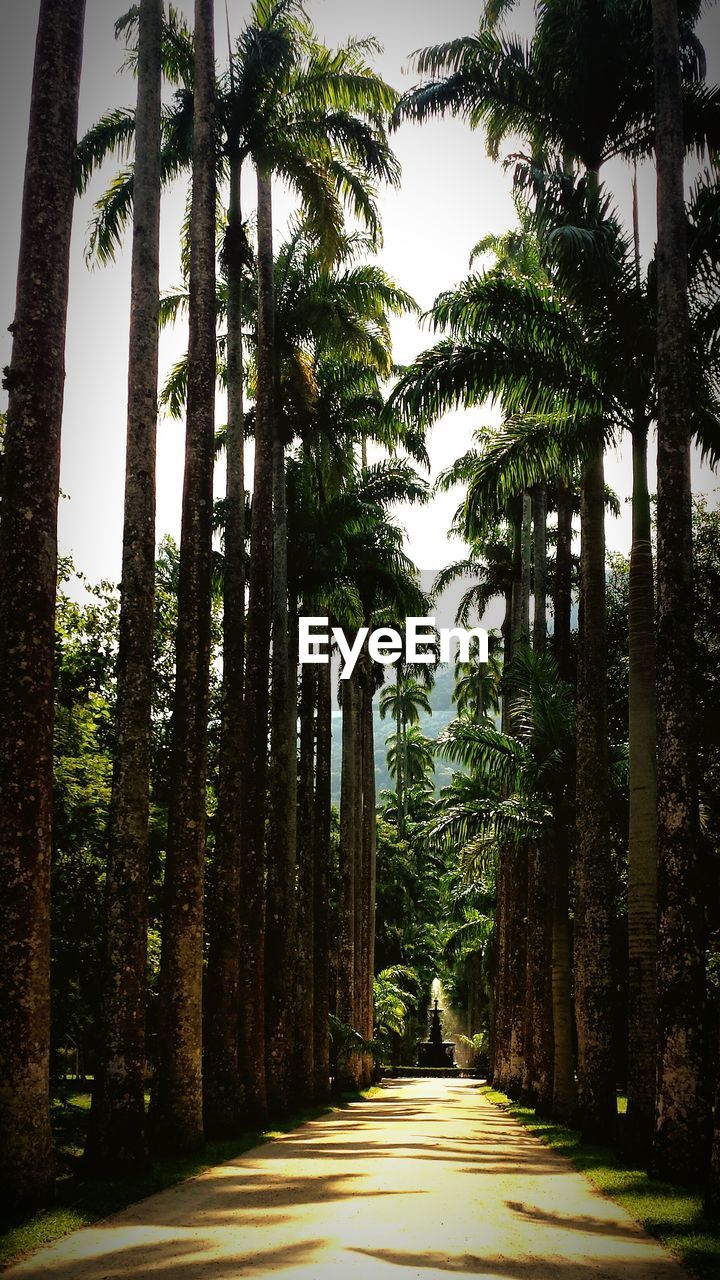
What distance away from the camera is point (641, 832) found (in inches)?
581

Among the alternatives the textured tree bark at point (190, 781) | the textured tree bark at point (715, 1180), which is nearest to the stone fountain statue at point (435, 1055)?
the textured tree bark at point (190, 781)

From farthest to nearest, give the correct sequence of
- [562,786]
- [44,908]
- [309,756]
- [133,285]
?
[309,756] < [562,786] < [133,285] < [44,908]

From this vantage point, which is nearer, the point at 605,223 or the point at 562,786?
the point at 605,223

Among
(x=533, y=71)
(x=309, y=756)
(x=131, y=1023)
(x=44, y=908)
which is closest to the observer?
(x=44, y=908)

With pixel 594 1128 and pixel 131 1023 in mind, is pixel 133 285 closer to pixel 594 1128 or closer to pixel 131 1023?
pixel 131 1023

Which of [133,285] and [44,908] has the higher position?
[133,285]

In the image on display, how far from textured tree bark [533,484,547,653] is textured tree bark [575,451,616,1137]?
10323 millimetres

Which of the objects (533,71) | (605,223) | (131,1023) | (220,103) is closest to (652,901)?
(131,1023)

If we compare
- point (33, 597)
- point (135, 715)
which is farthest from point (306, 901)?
point (33, 597)

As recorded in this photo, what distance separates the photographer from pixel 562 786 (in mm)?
22547

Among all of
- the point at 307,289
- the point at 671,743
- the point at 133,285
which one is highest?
the point at 307,289

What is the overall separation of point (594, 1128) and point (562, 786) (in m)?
7.63

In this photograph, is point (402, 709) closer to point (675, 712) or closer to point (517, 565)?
point (517, 565)

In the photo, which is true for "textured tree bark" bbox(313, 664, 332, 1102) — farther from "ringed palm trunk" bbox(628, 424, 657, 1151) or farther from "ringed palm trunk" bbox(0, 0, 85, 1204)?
"ringed palm trunk" bbox(0, 0, 85, 1204)
